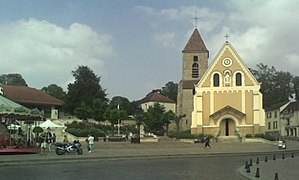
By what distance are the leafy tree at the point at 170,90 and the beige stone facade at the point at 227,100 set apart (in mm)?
63276

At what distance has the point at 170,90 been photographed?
137875 millimetres

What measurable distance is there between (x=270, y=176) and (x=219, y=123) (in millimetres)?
49540

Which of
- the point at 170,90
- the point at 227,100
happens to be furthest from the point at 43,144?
the point at 170,90

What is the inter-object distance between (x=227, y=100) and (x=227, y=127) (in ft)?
13.7

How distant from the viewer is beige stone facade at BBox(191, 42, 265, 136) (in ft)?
221

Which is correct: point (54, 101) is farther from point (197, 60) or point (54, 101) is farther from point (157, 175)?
point (157, 175)

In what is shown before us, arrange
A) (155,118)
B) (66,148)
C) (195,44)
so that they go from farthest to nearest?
(195,44) < (155,118) < (66,148)

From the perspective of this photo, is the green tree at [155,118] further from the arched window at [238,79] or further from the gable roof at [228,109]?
the arched window at [238,79]

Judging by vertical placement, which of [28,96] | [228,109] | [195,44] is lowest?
[228,109]

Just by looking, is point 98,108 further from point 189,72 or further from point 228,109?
point 228,109

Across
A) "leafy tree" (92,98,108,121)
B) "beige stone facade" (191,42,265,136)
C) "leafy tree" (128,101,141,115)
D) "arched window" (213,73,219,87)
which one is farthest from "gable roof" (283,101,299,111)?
"leafy tree" (92,98,108,121)

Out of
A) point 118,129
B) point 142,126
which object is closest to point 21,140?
point 118,129

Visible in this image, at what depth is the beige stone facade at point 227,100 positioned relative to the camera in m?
67.3

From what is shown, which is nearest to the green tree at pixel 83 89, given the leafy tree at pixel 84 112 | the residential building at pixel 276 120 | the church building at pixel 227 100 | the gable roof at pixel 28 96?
the leafy tree at pixel 84 112
